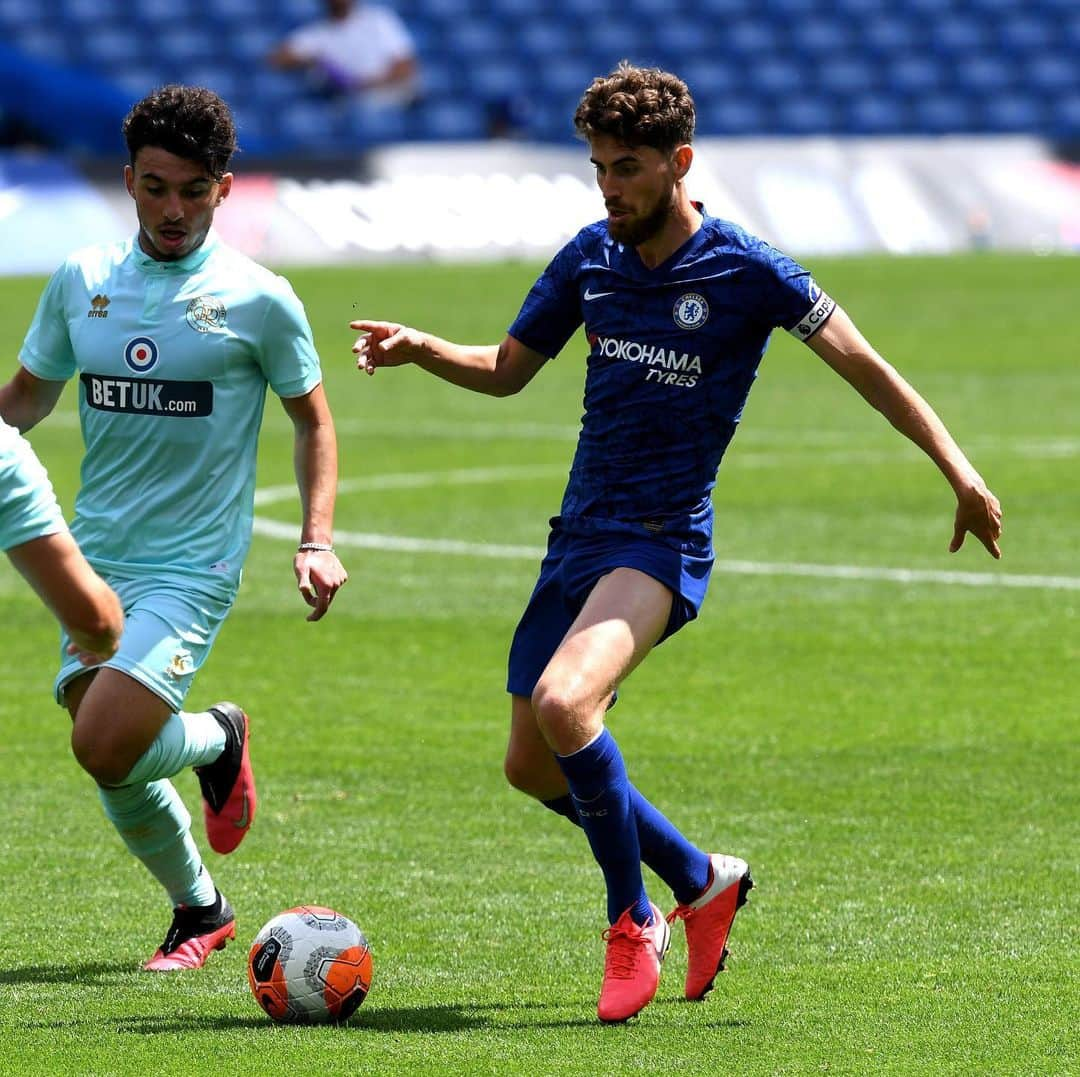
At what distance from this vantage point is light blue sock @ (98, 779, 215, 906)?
5629mm

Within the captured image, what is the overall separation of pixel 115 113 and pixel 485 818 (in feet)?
76.9

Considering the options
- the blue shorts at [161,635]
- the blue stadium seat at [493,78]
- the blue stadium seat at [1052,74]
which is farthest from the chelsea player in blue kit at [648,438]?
the blue stadium seat at [1052,74]

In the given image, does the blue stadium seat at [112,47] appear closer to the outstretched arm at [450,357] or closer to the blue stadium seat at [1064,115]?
the blue stadium seat at [1064,115]

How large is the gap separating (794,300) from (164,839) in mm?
2009

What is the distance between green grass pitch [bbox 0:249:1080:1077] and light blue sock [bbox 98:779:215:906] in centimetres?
19

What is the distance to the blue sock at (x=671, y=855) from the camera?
5.38 metres

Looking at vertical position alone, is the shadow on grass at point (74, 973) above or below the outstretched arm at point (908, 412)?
below

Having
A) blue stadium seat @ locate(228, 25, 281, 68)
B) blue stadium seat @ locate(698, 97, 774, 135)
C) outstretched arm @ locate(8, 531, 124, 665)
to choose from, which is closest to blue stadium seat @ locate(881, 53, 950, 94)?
blue stadium seat @ locate(698, 97, 774, 135)

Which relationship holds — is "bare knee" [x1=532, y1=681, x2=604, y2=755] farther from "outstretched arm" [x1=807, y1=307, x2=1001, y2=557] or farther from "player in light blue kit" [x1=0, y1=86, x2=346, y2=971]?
"outstretched arm" [x1=807, y1=307, x2=1001, y2=557]

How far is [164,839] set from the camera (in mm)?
5668

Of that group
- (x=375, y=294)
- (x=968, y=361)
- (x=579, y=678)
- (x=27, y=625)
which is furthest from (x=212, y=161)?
(x=375, y=294)

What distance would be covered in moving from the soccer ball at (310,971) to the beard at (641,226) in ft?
5.58

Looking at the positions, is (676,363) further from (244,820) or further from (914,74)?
(914,74)

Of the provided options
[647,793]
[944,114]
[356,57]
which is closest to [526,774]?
[647,793]
